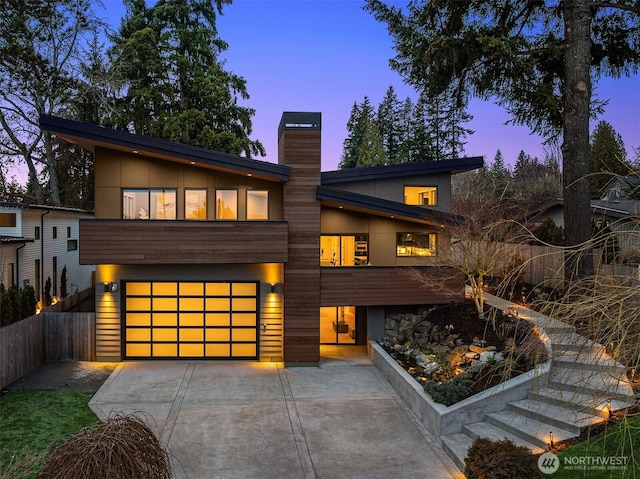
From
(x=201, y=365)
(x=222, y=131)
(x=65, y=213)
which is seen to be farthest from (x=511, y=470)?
(x=222, y=131)

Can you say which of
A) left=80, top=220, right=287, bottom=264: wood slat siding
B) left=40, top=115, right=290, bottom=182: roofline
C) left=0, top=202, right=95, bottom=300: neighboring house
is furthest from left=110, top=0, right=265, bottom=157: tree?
left=80, top=220, right=287, bottom=264: wood slat siding

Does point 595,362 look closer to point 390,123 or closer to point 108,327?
point 108,327

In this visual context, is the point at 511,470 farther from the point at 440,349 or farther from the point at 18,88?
the point at 18,88

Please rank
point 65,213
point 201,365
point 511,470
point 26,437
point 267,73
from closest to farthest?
point 511,470
point 26,437
point 201,365
point 65,213
point 267,73

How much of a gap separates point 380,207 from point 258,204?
3991 millimetres

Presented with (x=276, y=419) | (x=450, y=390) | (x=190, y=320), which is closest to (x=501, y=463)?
(x=450, y=390)

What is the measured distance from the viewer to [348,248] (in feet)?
55.3

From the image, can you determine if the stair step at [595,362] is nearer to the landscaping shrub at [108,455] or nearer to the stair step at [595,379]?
the stair step at [595,379]

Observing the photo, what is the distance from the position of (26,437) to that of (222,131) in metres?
22.6

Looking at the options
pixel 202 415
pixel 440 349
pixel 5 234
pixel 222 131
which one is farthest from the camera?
pixel 222 131

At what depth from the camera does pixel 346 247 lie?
55.4 feet

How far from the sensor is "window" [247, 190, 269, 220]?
50.0 feet

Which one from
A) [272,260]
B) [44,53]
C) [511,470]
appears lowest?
[511,470]

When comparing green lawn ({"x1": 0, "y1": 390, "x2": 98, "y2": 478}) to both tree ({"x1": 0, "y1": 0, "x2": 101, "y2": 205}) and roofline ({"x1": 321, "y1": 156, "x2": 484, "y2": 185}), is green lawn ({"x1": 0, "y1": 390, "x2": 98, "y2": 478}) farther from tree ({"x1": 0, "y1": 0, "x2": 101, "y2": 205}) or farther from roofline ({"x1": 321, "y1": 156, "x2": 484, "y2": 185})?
tree ({"x1": 0, "y1": 0, "x2": 101, "y2": 205})
